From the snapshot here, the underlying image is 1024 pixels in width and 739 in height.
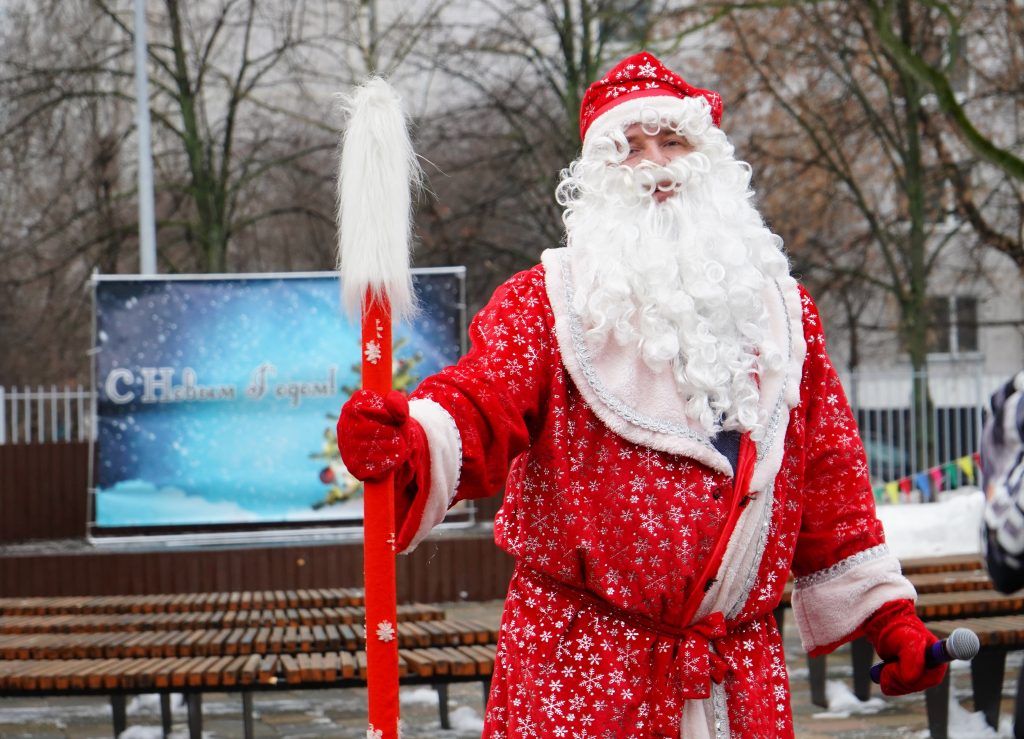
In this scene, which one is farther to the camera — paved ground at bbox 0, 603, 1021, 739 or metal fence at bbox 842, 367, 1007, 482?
metal fence at bbox 842, 367, 1007, 482

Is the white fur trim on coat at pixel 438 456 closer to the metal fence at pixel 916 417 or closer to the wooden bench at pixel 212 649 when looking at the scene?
the wooden bench at pixel 212 649

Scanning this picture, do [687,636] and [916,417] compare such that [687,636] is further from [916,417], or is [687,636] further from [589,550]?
[916,417]

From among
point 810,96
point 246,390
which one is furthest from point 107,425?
point 810,96

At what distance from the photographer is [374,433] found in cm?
235

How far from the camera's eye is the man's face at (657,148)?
3.06 m

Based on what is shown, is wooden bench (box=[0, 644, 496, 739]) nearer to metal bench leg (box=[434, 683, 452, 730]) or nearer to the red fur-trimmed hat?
metal bench leg (box=[434, 683, 452, 730])

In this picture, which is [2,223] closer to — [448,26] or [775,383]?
[448,26]

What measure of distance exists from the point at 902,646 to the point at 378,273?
4.30 feet

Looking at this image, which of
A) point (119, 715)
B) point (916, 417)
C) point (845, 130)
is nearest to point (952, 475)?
point (916, 417)

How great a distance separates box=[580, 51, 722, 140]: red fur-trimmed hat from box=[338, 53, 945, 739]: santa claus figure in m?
0.02

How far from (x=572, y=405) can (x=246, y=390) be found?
345 inches

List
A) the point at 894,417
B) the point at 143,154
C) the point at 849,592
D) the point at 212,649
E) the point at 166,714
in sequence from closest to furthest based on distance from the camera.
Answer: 1. the point at 849,592
2. the point at 212,649
3. the point at 166,714
4. the point at 143,154
5. the point at 894,417

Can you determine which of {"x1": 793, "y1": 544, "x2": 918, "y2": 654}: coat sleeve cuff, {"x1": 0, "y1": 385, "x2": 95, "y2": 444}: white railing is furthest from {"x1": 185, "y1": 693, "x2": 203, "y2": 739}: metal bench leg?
{"x1": 0, "y1": 385, "x2": 95, "y2": 444}: white railing

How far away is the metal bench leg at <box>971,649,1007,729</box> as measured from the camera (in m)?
6.15
